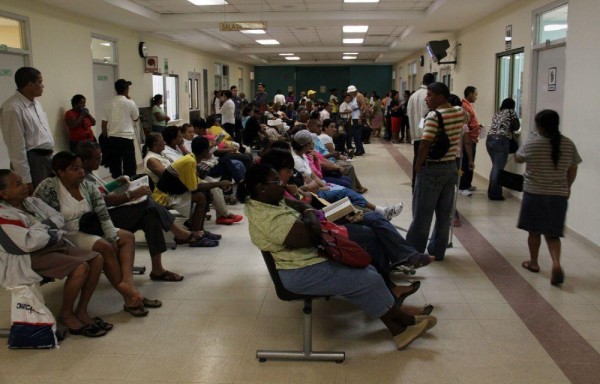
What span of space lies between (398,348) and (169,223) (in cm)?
205

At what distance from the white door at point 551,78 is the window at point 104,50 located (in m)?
6.89

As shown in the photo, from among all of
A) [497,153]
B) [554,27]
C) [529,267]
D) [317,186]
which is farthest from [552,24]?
[317,186]

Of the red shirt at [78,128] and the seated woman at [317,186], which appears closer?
the seated woman at [317,186]

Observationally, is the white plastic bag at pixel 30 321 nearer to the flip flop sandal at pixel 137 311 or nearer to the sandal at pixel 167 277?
the flip flop sandal at pixel 137 311

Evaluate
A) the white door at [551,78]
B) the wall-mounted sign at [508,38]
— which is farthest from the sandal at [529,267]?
the wall-mounted sign at [508,38]

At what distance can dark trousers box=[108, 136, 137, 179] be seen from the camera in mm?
8062

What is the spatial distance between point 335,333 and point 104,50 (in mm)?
8242

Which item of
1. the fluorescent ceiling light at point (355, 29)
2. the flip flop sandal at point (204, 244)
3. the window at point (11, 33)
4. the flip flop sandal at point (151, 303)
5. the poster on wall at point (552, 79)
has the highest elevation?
the fluorescent ceiling light at point (355, 29)

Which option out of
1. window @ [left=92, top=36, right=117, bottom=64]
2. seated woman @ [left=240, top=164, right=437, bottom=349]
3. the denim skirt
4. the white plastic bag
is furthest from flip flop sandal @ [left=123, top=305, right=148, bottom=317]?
window @ [left=92, top=36, right=117, bottom=64]

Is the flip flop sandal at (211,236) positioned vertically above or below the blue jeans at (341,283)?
below

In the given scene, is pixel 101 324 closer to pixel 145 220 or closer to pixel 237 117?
pixel 145 220

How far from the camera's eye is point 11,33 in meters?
7.00

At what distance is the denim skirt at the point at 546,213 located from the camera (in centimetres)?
415

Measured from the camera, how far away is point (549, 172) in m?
4.13
